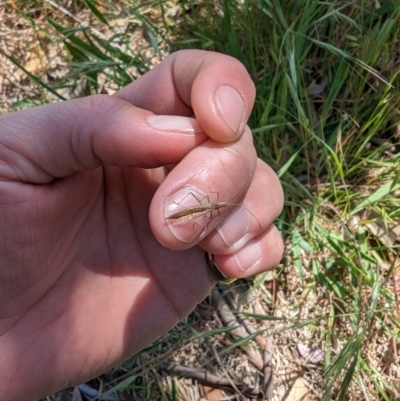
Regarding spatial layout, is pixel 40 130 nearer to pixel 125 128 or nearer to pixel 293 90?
pixel 125 128

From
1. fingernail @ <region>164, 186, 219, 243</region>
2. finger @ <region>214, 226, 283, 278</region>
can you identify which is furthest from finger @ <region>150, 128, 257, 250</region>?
finger @ <region>214, 226, 283, 278</region>

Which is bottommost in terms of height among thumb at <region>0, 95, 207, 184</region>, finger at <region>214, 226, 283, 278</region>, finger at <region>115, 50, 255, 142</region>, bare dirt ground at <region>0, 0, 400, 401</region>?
bare dirt ground at <region>0, 0, 400, 401</region>

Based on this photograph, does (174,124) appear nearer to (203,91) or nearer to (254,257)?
(203,91)

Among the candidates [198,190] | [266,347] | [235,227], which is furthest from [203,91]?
[266,347]

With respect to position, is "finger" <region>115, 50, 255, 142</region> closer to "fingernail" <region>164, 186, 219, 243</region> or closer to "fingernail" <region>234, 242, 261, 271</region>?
"fingernail" <region>164, 186, 219, 243</region>

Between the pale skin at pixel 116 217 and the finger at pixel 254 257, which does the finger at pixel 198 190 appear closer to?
the pale skin at pixel 116 217

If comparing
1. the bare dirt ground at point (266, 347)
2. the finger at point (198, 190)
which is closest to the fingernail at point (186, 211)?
the finger at point (198, 190)
